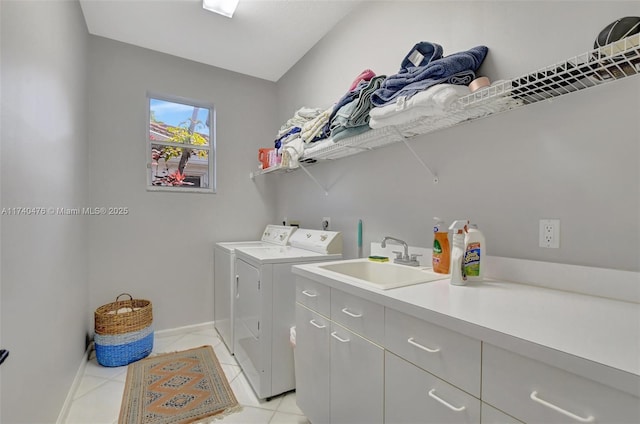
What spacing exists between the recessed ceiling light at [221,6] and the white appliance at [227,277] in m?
1.79

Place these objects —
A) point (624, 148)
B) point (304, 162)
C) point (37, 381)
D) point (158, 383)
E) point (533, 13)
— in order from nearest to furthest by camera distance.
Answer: point (624, 148), point (533, 13), point (37, 381), point (158, 383), point (304, 162)

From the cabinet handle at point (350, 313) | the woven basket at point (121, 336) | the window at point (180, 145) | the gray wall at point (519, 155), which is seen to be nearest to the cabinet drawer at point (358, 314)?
the cabinet handle at point (350, 313)

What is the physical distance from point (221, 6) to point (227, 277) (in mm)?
2103

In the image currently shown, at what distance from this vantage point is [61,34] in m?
1.72

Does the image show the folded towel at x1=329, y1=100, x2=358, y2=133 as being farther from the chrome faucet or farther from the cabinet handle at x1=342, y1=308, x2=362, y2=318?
the cabinet handle at x1=342, y1=308, x2=362, y2=318

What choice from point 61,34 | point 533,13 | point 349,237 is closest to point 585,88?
point 533,13

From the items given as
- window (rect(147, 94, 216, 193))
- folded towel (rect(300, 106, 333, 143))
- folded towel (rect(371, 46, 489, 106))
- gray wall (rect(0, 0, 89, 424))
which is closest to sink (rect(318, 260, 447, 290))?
folded towel (rect(371, 46, 489, 106))

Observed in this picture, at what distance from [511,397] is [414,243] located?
1023 mm

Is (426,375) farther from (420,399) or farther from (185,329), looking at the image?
(185,329)

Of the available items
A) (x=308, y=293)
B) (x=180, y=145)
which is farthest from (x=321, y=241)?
(x=180, y=145)

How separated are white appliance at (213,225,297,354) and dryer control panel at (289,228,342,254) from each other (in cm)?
31

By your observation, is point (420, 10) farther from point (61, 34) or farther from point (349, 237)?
point (61, 34)

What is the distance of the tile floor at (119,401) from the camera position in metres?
1.74

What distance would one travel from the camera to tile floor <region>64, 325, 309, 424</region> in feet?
5.69
